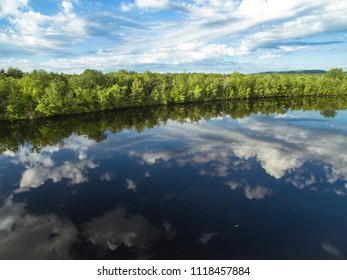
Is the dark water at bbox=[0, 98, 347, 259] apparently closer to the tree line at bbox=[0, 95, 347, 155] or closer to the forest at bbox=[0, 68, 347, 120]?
the tree line at bbox=[0, 95, 347, 155]

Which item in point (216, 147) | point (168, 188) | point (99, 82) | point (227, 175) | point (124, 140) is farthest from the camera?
point (99, 82)

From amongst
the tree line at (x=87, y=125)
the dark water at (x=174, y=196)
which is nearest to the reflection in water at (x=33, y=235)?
the dark water at (x=174, y=196)

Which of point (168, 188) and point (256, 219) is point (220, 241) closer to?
point (256, 219)

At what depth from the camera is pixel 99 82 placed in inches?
3216

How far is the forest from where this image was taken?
61.7 m

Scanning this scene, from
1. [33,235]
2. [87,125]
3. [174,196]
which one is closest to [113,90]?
[87,125]

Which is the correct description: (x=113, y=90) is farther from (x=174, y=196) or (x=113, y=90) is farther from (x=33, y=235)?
(x=33, y=235)

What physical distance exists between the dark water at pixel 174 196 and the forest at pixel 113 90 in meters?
16.2

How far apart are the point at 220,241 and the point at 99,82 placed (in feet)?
239

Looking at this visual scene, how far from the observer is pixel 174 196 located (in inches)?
941

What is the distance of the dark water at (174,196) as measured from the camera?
56.2 feet

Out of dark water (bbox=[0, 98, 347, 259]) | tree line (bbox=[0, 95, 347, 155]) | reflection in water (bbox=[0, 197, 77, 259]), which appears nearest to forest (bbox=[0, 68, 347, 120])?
tree line (bbox=[0, 95, 347, 155])

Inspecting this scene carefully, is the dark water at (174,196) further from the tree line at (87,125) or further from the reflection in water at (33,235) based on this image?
the tree line at (87,125)

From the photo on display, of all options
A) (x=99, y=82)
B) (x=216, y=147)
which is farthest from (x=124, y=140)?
(x=99, y=82)
